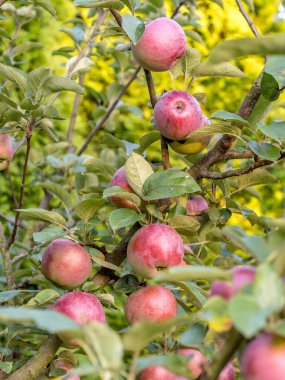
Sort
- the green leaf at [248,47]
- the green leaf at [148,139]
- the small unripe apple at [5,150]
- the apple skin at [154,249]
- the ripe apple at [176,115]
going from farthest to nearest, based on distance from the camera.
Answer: the small unripe apple at [5,150]
the green leaf at [148,139]
the ripe apple at [176,115]
the apple skin at [154,249]
the green leaf at [248,47]

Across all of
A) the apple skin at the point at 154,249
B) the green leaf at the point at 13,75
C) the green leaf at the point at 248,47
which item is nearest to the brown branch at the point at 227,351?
the green leaf at the point at 248,47

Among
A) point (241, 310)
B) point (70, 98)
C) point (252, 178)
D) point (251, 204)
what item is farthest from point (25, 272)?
point (251, 204)

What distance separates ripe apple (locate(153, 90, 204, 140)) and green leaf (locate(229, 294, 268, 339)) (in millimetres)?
650

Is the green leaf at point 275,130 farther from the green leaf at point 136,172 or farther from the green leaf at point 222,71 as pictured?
the green leaf at point 136,172

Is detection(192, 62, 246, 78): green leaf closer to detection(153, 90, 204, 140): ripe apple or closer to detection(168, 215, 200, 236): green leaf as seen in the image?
detection(153, 90, 204, 140): ripe apple

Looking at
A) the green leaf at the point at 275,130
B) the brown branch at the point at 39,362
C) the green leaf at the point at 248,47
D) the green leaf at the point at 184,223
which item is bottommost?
the brown branch at the point at 39,362

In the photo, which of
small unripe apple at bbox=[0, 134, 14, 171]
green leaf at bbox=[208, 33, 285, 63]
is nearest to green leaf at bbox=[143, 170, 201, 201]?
green leaf at bbox=[208, 33, 285, 63]

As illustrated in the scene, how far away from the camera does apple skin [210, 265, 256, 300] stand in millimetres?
549

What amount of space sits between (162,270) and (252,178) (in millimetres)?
341

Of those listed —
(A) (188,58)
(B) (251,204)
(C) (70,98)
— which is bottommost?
(B) (251,204)

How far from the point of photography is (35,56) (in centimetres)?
342

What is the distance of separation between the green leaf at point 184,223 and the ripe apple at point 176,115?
0.50 ft

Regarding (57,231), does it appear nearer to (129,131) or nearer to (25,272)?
(25,272)

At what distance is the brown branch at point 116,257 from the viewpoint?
1.16 meters
